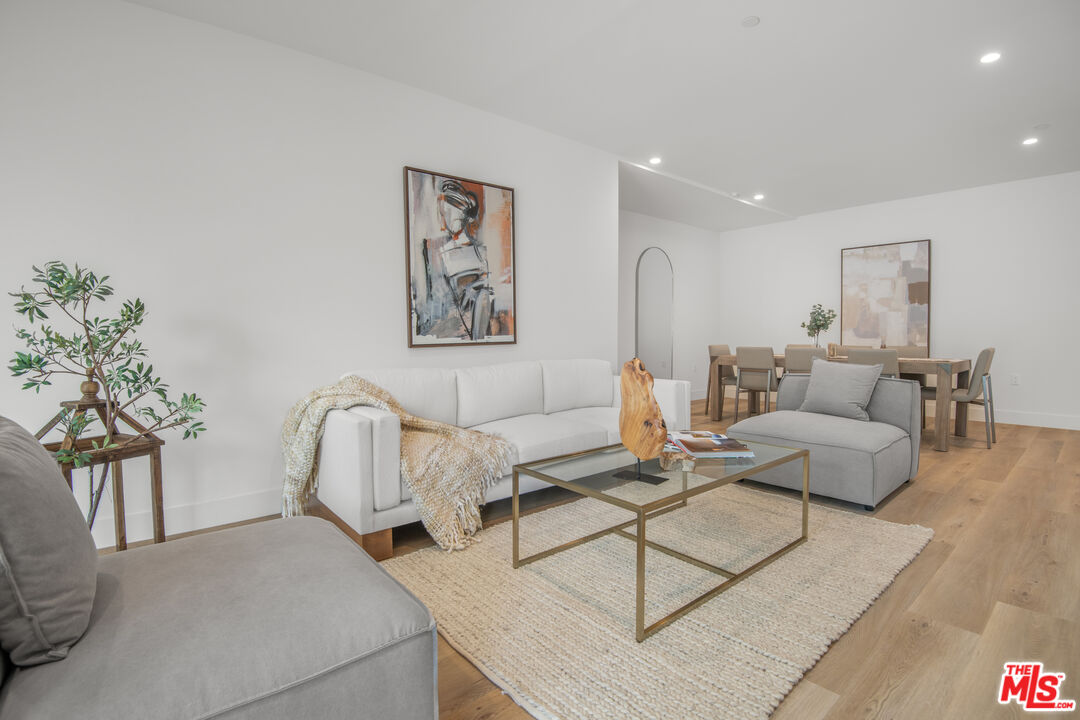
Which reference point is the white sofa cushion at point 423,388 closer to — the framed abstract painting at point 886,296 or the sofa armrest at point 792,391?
the sofa armrest at point 792,391

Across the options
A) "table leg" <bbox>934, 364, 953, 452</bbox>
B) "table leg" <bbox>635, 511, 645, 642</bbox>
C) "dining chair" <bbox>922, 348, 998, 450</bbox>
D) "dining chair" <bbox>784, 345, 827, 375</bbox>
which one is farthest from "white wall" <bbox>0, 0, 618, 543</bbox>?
"dining chair" <bbox>922, 348, 998, 450</bbox>

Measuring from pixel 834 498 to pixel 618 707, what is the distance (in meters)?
2.07

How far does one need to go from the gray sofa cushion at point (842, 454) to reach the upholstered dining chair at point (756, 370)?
1844 millimetres

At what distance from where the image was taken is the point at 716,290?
7.52 m

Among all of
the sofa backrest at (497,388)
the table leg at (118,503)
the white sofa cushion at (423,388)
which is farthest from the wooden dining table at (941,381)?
the table leg at (118,503)

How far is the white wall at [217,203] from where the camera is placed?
219 centimetres

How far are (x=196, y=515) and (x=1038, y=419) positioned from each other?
717 centimetres

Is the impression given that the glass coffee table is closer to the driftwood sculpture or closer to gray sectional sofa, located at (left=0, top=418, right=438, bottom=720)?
the driftwood sculpture

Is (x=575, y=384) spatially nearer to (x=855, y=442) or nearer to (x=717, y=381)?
(x=855, y=442)

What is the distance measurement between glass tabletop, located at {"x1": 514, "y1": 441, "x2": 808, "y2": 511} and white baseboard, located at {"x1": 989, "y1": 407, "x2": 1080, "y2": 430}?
470 cm

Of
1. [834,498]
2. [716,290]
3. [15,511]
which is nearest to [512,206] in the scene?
[834,498]

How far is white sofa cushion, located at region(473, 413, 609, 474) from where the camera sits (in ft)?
8.82

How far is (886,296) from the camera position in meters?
5.91

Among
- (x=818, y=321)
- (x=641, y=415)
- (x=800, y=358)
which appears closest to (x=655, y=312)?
(x=818, y=321)
